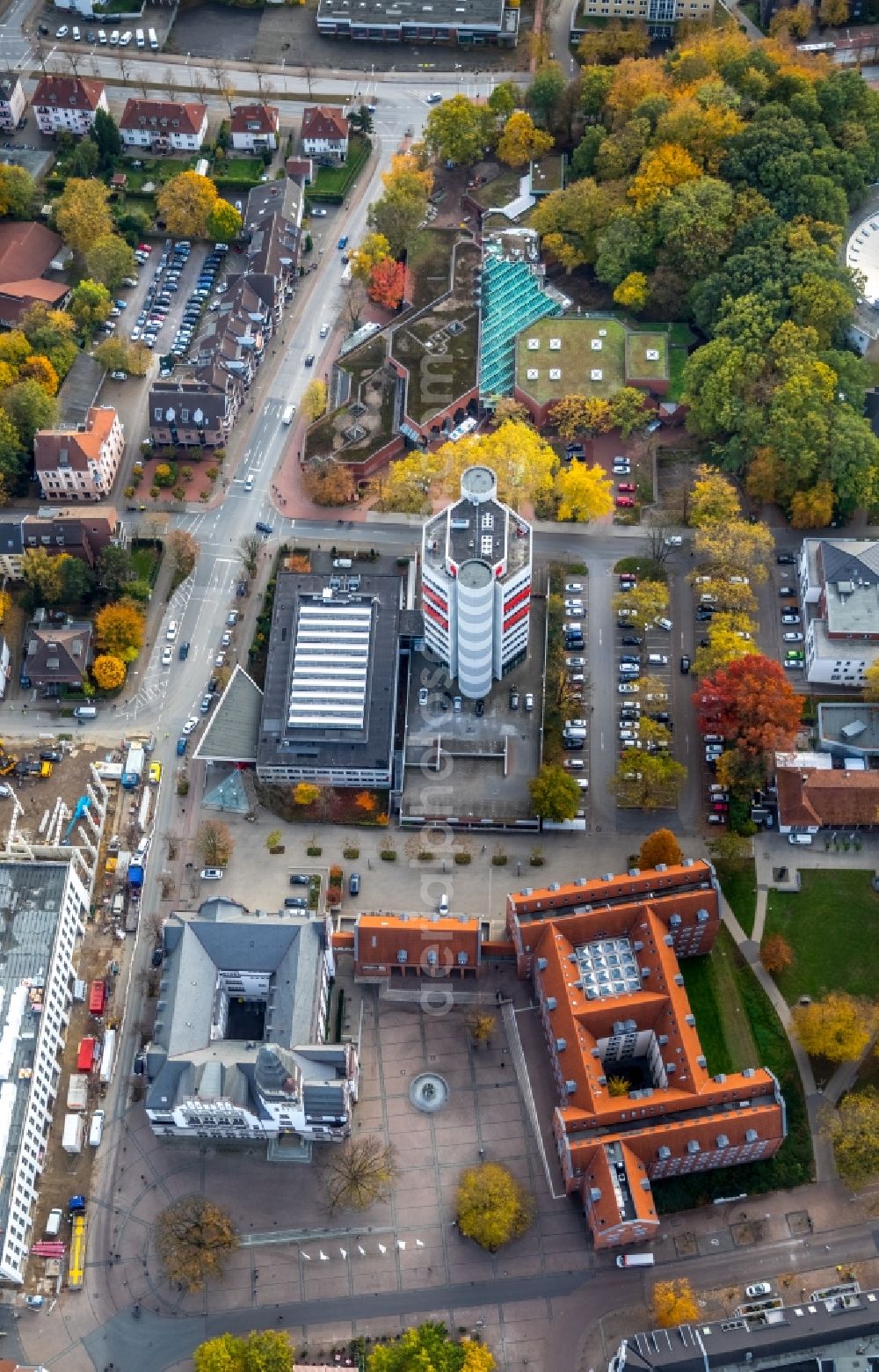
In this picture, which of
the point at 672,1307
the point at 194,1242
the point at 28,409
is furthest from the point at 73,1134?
the point at 28,409

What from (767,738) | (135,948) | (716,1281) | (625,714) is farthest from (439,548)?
(716,1281)

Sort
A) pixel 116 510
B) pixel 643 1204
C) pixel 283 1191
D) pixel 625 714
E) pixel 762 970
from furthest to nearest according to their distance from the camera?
pixel 116 510, pixel 625 714, pixel 762 970, pixel 283 1191, pixel 643 1204

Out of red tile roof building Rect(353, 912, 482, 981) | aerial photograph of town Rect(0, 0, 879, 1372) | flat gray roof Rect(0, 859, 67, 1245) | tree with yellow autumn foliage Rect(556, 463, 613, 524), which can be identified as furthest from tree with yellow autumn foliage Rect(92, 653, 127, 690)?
tree with yellow autumn foliage Rect(556, 463, 613, 524)

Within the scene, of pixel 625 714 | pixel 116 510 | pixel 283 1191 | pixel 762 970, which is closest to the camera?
pixel 283 1191

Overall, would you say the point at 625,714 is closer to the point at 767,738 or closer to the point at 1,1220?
the point at 767,738

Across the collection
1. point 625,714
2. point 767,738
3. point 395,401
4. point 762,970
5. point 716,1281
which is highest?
point 395,401

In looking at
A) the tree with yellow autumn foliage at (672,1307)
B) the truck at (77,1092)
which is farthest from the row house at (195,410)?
the tree with yellow autumn foliage at (672,1307)
